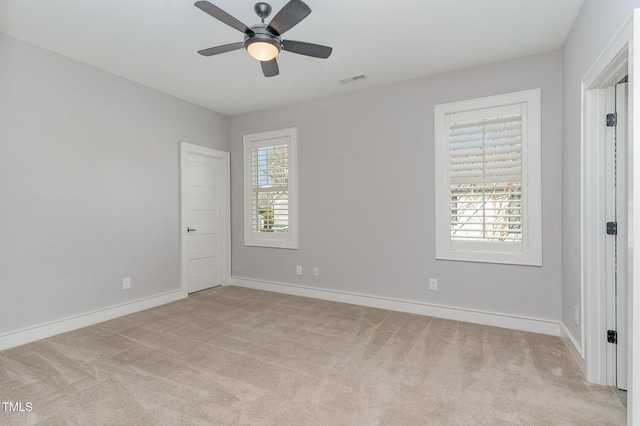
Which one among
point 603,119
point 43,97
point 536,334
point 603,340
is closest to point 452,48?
point 603,119

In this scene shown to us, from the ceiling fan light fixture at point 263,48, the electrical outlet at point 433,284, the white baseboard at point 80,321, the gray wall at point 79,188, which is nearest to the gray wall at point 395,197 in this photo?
the electrical outlet at point 433,284

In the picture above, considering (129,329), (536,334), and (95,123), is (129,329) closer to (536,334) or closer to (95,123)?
(95,123)

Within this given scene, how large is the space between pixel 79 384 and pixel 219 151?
3.62 meters

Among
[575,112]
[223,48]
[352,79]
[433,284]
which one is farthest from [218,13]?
[433,284]

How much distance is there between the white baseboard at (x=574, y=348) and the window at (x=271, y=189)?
3198 millimetres

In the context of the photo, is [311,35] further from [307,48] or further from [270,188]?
[270,188]

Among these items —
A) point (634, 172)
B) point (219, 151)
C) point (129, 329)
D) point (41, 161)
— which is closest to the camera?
point (634, 172)

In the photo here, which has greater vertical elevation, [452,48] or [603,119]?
[452,48]

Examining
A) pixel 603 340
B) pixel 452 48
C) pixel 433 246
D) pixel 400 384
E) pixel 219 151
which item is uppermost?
pixel 452 48

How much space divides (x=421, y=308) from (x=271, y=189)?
273 centimetres

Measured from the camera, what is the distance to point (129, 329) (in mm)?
3301

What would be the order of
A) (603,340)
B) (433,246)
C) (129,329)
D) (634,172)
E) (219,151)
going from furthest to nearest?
(219,151)
(433,246)
(129,329)
(603,340)
(634,172)

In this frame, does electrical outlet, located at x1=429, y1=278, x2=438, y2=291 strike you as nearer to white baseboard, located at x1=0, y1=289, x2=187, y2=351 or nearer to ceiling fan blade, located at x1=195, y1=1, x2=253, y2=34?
ceiling fan blade, located at x1=195, y1=1, x2=253, y2=34

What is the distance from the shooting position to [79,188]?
335 cm
